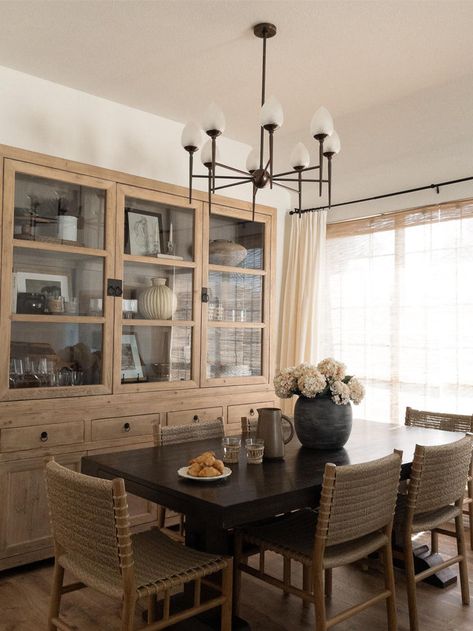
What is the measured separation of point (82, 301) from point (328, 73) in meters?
1.81

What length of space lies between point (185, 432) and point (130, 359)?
796 millimetres

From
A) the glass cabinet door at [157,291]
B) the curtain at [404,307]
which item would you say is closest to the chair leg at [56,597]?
the glass cabinet door at [157,291]

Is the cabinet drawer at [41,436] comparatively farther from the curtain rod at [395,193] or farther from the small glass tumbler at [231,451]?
the curtain rod at [395,193]

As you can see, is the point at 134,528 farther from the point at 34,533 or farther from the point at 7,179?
the point at 7,179

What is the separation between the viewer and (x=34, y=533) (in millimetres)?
2900

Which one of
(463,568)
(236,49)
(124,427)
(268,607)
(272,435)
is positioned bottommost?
(268,607)

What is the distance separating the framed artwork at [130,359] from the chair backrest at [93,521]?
147 cm

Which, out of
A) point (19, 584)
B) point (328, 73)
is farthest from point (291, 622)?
point (328, 73)

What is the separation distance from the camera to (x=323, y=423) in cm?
249

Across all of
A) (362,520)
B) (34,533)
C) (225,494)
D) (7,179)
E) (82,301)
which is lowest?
(34,533)

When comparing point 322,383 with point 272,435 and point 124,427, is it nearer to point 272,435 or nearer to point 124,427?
point 272,435

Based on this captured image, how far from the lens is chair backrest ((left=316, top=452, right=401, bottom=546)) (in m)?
1.85

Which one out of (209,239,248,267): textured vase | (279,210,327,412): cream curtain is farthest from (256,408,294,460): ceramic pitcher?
(279,210,327,412): cream curtain

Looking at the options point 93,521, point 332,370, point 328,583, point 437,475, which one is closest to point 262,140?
point 332,370
